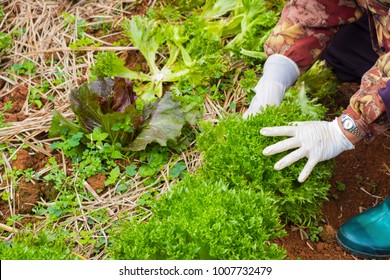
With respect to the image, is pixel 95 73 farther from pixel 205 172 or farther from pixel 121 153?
pixel 205 172

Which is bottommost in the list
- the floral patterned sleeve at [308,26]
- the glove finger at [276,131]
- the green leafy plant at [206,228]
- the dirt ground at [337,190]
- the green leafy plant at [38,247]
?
the dirt ground at [337,190]

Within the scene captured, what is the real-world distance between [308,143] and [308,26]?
859 millimetres

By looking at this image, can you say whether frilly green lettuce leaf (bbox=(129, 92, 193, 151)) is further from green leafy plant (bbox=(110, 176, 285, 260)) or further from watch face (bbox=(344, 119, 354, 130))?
watch face (bbox=(344, 119, 354, 130))

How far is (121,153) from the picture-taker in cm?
376

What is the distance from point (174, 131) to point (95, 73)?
73cm

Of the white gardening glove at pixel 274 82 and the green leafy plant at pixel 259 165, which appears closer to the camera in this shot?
the green leafy plant at pixel 259 165

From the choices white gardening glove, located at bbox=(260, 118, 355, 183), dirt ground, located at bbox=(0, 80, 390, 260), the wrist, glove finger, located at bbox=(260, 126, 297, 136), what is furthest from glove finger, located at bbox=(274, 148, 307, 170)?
dirt ground, located at bbox=(0, 80, 390, 260)

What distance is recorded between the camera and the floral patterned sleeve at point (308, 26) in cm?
377

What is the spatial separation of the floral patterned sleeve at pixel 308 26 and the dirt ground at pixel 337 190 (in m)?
0.65

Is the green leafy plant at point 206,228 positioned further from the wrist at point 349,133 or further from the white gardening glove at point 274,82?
the white gardening glove at point 274,82

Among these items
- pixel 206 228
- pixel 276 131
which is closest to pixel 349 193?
pixel 276 131

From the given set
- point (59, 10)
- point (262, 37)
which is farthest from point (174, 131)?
point (59, 10)

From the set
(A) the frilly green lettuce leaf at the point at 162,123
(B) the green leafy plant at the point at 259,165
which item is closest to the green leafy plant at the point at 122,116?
(A) the frilly green lettuce leaf at the point at 162,123

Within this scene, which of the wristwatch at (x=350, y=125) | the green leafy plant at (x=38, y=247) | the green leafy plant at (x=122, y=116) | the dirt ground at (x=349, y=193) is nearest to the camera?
the green leafy plant at (x=38, y=247)
